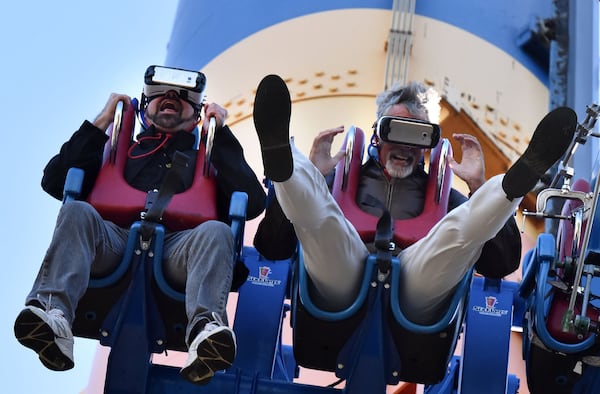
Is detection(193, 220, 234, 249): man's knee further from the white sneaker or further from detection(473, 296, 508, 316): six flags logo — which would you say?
detection(473, 296, 508, 316): six flags logo

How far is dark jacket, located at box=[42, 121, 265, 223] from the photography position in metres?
6.52

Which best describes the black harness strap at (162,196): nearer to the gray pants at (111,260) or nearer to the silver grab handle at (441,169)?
the gray pants at (111,260)

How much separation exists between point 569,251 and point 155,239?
6.66 ft

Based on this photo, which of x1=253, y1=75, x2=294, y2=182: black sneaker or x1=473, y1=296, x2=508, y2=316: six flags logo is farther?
x1=473, y1=296, x2=508, y2=316: six flags logo

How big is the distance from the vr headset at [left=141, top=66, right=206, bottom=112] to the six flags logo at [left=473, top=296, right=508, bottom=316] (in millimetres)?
1739

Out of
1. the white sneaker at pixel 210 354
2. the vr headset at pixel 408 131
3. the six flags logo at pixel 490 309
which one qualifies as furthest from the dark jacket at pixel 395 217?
the white sneaker at pixel 210 354

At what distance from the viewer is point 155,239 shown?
616 cm

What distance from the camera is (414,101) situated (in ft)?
22.7

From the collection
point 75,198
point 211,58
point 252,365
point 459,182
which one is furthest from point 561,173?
point 211,58

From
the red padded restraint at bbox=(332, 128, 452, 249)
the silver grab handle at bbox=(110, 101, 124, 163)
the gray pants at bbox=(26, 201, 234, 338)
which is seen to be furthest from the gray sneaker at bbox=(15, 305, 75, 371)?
the red padded restraint at bbox=(332, 128, 452, 249)

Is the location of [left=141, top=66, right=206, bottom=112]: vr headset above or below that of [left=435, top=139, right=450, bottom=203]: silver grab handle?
above

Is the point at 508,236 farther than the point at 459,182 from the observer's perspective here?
No

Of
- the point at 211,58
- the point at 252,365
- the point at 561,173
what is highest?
the point at 211,58

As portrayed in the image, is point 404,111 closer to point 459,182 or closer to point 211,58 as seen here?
point 459,182
